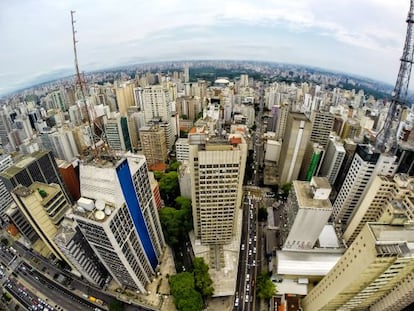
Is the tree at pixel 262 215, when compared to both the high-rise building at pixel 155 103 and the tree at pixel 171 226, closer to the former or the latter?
the tree at pixel 171 226

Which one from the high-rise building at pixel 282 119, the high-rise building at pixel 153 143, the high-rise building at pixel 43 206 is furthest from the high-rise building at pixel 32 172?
the high-rise building at pixel 282 119

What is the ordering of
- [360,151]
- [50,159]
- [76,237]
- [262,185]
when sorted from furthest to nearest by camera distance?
1. [262,185]
2. [50,159]
3. [360,151]
4. [76,237]

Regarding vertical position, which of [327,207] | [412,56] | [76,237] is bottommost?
[76,237]

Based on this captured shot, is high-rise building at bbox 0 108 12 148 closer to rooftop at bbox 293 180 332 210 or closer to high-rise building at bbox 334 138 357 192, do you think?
rooftop at bbox 293 180 332 210

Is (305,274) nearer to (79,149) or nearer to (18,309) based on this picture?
(18,309)

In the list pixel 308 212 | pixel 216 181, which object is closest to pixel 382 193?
pixel 308 212

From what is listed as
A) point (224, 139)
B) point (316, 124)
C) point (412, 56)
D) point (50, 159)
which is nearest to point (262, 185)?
point (316, 124)

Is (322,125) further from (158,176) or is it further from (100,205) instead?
(100,205)
